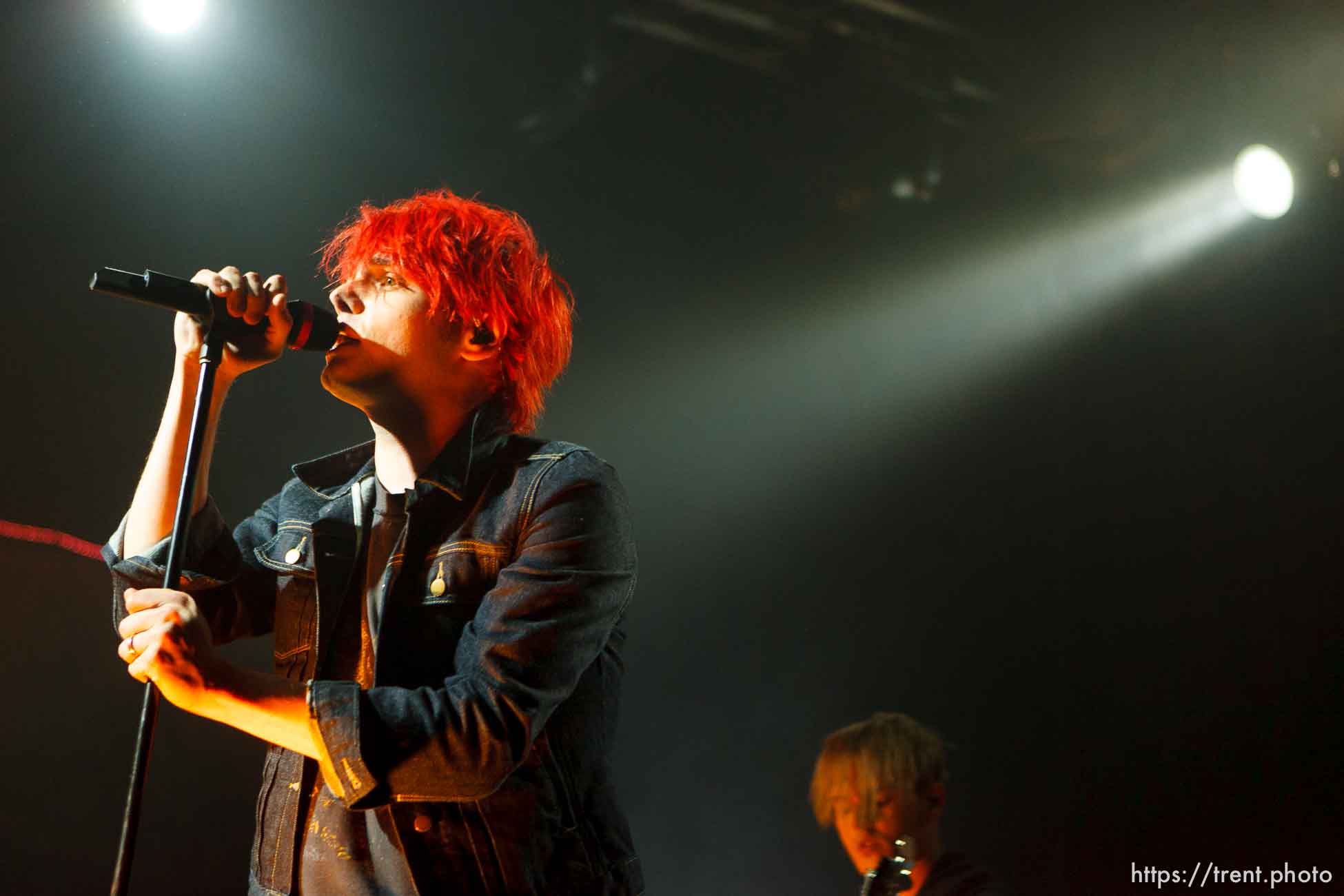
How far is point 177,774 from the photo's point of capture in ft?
8.12

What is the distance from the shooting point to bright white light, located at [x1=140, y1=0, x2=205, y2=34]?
2717mm

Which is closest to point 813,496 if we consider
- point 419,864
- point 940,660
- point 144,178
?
point 940,660

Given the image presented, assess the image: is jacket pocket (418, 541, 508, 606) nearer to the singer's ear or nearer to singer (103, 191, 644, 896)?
singer (103, 191, 644, 896)

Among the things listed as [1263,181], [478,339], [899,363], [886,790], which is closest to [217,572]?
[478,339]

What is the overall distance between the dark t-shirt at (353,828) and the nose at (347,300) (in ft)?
1.28

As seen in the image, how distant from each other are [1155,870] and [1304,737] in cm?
74

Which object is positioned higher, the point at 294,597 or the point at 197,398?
the point at 197,398

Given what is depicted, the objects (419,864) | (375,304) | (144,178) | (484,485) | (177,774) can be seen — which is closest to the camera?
(419,864)

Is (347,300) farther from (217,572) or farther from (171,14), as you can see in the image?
(171,14)

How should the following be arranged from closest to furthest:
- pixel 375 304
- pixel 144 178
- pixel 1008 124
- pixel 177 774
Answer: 1. pixel 375 304
2. pixel 177 774
3. pixel 144 178
4. pixel 1008 124

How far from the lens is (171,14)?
2.76 metres

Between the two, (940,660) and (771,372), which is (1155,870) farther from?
(771,372)

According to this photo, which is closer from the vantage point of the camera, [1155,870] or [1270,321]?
[1155,870]

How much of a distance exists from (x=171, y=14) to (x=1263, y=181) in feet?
13.0
